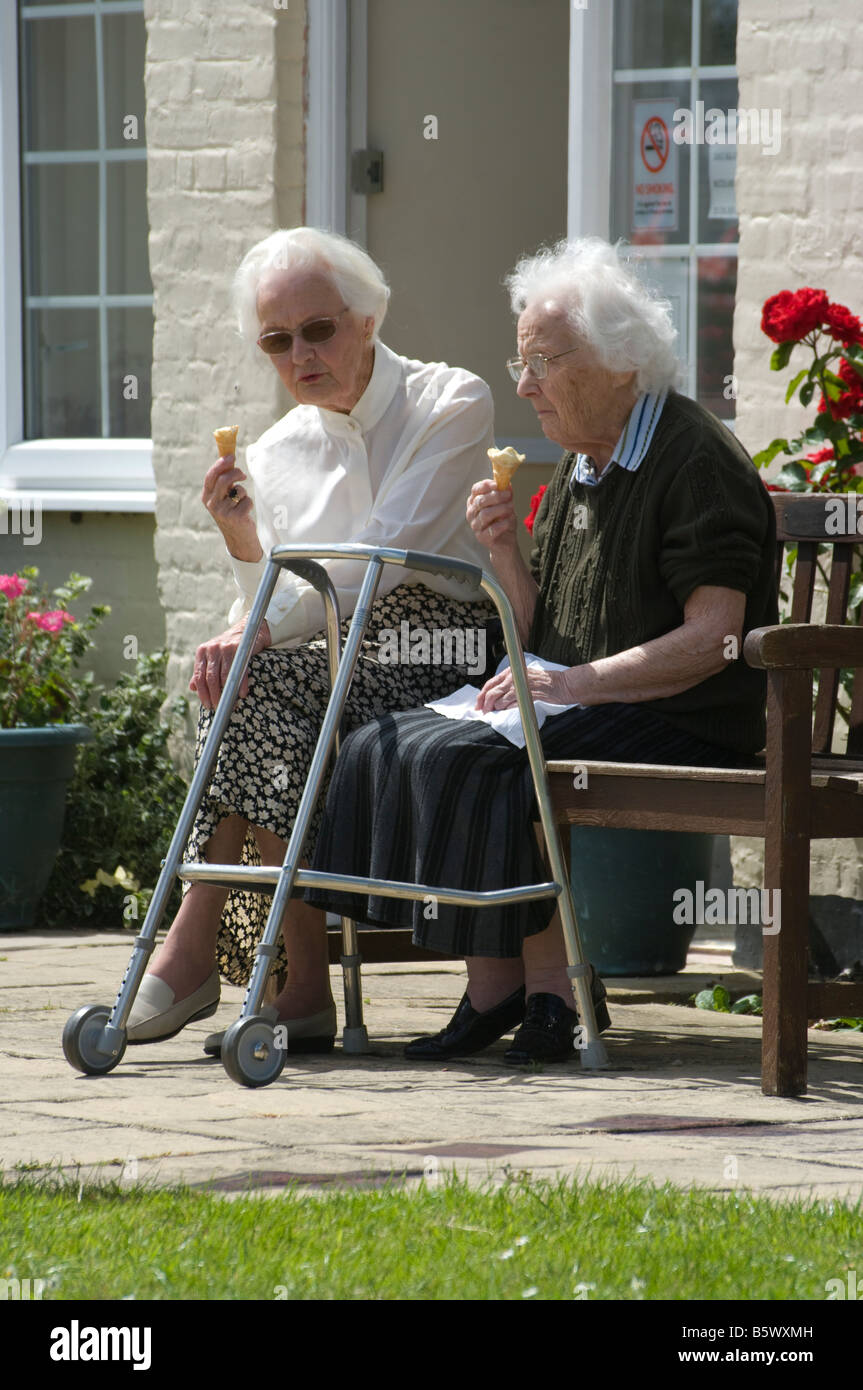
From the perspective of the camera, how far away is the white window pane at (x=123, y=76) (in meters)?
7.24

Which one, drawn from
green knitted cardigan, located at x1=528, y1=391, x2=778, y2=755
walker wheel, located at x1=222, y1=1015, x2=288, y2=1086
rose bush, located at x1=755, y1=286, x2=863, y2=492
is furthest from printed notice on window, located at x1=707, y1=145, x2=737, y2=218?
walker wheel, located at x1=222, y1=1015, x2=288, y2=1086

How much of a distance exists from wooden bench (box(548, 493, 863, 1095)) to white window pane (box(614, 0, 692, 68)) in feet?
8.35

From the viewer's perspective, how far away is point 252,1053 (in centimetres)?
361

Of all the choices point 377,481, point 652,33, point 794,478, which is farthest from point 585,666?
point 652,33

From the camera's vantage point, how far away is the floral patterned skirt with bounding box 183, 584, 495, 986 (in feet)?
13.3

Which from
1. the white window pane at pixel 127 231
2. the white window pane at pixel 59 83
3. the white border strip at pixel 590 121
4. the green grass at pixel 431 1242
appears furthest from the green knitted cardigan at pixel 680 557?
the white window pane at pixel 59 83

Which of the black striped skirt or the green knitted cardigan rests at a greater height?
the green knitted cardigan

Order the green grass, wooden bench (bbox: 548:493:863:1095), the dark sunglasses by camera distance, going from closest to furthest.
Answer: the green grass, wooden bench (bbox: 548:493:863:1095), the dark sunglasses

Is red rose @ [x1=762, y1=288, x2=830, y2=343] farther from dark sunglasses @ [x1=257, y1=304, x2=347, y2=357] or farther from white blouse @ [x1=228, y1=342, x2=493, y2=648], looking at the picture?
dark sunglasses @ [x1=257, y1=304, x2=347, y2=357]

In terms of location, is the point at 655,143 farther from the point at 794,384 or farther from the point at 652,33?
the point at 794,384

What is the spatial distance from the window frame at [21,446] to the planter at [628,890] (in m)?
2.22

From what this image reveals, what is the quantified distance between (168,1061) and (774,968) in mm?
1140

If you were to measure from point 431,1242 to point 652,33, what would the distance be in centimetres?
410

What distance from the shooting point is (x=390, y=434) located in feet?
14.8
